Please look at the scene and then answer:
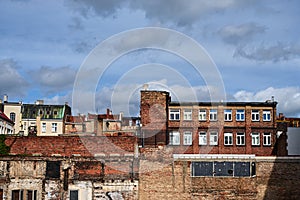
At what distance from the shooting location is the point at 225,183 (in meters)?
34.0

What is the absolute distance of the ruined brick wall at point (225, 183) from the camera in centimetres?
3353


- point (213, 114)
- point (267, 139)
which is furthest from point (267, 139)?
point (213, 114)

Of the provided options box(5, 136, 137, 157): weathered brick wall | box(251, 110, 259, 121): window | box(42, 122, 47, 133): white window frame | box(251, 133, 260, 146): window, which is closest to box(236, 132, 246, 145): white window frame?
box(251, 133, 260, 146): window

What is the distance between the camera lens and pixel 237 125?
168 ft

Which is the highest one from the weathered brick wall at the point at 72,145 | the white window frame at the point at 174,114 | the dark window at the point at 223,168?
the white window frame at the point at 174,114

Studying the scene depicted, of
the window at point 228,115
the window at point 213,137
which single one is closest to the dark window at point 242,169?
the window at point 213,137

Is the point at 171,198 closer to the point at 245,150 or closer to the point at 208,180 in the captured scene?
the point at 208,180

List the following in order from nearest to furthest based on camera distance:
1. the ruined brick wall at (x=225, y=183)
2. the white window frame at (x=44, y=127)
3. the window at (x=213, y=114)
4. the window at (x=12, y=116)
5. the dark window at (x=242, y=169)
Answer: the ruined brick wall at (x=225, y=183)
the dark window at (x=242, y=169)
the window at (x=213, y=114)
the white window frame at (x=44, y=127)
the window at (x=12, y=116)

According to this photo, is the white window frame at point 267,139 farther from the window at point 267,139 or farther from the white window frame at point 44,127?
the white window frame at point 44,127

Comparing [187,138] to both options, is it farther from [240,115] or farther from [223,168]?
[223,168]

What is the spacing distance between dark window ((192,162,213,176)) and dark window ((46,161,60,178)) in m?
10.4

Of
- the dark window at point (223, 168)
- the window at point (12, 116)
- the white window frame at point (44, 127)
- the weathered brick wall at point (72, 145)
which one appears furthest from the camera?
the window at point (12, 116)

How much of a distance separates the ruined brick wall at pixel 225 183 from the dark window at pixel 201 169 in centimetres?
33

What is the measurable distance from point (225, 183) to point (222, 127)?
17897 mm
